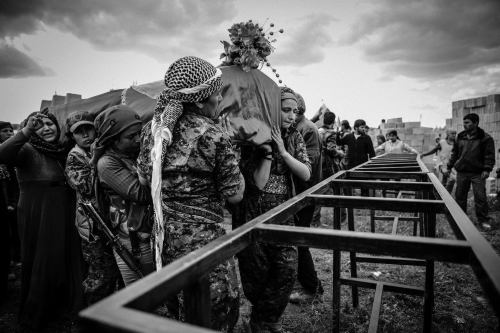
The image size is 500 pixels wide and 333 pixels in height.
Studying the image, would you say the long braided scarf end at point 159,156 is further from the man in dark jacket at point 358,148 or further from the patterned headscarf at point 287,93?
the man in dark jacket at point 358,148

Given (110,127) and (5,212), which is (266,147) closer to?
(110,127)

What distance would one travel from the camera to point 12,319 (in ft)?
9.69

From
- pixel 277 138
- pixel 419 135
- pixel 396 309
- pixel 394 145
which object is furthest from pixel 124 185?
A: pixel 419 135

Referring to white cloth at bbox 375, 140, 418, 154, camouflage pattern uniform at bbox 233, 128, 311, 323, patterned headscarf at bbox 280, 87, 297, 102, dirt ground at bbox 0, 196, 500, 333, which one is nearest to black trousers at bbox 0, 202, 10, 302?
dirt ground at bbox 0, 196, 500, 333

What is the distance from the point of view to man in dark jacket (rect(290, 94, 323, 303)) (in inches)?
125

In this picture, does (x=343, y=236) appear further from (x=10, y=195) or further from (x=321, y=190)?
(x=10, y=195)

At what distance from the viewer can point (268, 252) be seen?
243cm

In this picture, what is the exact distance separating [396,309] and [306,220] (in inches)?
47.7

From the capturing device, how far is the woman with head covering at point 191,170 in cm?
159

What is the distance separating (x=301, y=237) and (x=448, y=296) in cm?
323

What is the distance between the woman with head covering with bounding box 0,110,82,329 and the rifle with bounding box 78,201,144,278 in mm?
748

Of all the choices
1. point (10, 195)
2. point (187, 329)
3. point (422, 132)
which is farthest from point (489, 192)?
point (10, 195)

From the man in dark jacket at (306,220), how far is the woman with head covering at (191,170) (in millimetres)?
1473

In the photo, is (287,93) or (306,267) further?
(306,267)
